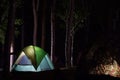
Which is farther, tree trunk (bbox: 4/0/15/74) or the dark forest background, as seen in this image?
the dark forest background

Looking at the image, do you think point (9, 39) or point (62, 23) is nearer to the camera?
point (9, 39)

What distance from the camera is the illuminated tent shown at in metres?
21.1

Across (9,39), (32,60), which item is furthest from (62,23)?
(9,39)

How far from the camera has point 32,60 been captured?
69.3 feet

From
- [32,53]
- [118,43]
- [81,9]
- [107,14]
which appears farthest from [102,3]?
[118,43]

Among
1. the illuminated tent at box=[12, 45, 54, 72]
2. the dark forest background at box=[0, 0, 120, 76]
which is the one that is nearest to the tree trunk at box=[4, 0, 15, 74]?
the illuminated tent at box=[12, 45, 54, 72]

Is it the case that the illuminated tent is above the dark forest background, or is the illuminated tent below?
below

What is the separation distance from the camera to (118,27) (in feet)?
114

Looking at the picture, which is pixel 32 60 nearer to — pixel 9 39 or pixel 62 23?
pixel 9 39

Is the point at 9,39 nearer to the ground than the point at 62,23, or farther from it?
nearer to the ground

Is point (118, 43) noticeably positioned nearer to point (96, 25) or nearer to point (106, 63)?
point (106, 63)

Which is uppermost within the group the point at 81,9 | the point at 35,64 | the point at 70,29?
the point at 81,9

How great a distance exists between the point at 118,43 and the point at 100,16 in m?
20.4

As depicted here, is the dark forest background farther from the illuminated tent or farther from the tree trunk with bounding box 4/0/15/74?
the tree trunk with bounding box 4/0/15/74
